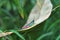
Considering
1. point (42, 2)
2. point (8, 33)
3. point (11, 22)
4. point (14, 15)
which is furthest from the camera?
point (14, 15)

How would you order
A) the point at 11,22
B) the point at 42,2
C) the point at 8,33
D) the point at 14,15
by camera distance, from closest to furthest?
the point at 8,33 → the point at 42,2 → the point at 11,22 → the point at 14,15

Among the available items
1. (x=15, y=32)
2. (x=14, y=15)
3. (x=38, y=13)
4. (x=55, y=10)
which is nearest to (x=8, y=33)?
(x=15, y=32)

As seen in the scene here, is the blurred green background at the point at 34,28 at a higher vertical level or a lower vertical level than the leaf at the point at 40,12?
lower

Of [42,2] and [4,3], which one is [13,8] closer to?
[4,3]

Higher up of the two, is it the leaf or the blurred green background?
the leaf

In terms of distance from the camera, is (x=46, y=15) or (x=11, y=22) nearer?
(x=46, y=15)

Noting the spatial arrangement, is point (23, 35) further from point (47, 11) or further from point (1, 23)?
point (1, 23)

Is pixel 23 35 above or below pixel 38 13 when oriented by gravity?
below

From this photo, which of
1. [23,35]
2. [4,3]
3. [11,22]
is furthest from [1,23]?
[23,35]

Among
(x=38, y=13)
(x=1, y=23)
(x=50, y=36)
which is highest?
(x=38, y=13)
